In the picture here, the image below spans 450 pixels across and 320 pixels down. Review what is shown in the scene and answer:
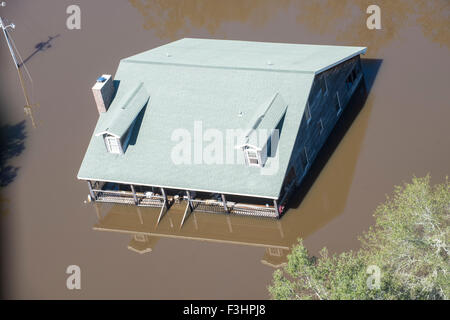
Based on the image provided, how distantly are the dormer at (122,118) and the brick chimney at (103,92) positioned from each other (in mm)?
443

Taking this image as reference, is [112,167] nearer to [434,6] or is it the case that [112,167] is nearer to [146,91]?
[146,91]

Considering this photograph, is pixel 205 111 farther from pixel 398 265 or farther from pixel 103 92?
pixel 398 265

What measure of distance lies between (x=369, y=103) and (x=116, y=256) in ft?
77.1

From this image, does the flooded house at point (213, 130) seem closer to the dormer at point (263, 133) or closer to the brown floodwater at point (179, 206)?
the dormer at point (263, 133)

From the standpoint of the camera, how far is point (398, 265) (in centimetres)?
3709

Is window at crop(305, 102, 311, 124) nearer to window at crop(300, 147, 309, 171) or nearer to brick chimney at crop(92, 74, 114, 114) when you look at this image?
window at crop(300, 147, 309, 171)

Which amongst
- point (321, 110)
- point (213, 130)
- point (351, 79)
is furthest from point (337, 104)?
point (213, 130)

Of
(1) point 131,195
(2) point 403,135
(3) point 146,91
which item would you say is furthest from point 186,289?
(2) point 403,135

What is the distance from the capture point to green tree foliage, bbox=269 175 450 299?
34.5 meters

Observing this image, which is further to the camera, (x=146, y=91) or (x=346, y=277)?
(x=146, y=91)

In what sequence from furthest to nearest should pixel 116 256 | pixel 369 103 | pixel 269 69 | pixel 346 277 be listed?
pixel 369 103 → pixel 269 69 → pixel 116 256 → pixel 346 277

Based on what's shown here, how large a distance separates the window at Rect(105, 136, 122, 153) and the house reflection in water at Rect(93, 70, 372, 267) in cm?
412

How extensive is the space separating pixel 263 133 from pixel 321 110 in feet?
22.0

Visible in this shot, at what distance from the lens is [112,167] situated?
47.9m
